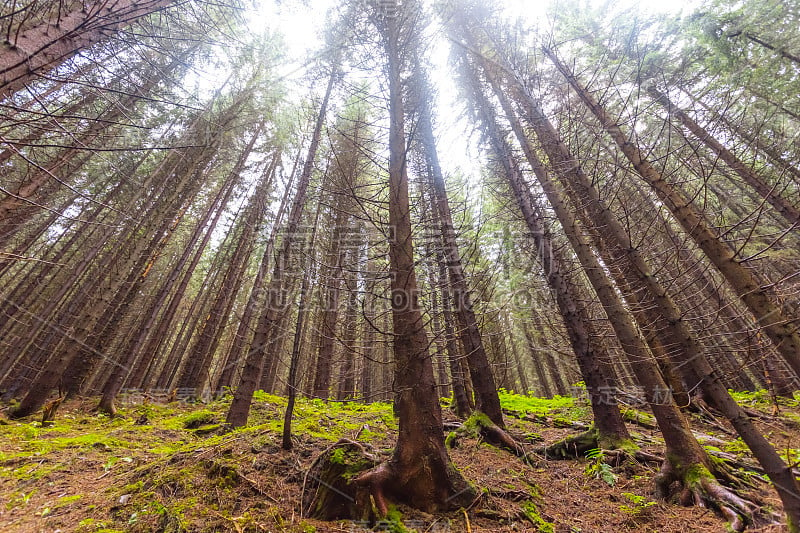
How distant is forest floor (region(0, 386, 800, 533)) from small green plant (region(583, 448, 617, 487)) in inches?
0.9

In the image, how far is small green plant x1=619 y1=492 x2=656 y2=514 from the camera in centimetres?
381

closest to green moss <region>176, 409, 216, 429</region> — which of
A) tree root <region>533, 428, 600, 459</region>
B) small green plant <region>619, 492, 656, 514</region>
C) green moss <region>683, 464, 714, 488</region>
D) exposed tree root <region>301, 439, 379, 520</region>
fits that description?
exposed tree root <region>301, 439, 379, 520</region>

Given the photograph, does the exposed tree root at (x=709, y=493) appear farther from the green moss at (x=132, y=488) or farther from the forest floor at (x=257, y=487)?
the green moss at (x=132, y=488)

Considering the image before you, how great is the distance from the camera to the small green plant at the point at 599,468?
4.58m

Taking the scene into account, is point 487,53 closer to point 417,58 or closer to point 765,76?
point 417,58

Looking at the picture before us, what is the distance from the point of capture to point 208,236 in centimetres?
1522

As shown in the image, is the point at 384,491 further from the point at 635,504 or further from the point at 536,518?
the point at 635,504

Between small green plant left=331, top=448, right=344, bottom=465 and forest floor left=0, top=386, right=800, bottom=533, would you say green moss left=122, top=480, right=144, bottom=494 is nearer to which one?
forest floor left=0, top=386, right=800, bottom=533

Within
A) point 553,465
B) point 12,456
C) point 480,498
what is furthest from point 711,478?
point 12,456

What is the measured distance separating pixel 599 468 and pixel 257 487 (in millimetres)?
4954

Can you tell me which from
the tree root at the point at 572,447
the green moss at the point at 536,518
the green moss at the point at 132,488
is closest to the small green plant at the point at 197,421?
the green moss at the point at 132,488

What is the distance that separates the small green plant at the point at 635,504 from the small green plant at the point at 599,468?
367mm

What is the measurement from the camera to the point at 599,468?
4855 millimetres

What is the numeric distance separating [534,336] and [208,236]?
18.8 metres
